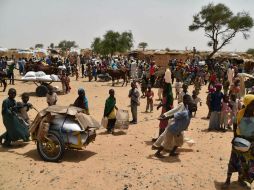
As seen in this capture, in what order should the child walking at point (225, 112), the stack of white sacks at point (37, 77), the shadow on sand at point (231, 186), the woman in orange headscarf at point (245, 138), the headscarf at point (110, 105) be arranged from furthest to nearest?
the stack of white sacks at point (37, 77), the child walking at point (225, 112), the headscarf at point (110, 105), the shadow on sand at point (231, 186), the woman in orange headscarf at point (245, 138)

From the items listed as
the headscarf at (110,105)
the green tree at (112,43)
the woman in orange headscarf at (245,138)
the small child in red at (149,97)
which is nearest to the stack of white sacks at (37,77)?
the small child in red at (149,97)

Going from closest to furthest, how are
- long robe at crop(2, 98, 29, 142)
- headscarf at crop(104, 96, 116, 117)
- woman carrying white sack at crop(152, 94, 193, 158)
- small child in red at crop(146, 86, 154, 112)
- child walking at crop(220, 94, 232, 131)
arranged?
woman carrying white sack at crop(152, 94, 193, 158) < long robe at crop(2, 98, 29, 142) < headscarf at crop(104, 96, 116, 117) < child walking at crop(220, 94, 232, 131) < small child in red at crop(146, 86, 154, 112)

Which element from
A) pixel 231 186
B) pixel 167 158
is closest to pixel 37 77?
pixel 167 158

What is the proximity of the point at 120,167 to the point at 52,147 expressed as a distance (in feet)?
4.93

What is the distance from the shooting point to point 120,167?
7.42 metres

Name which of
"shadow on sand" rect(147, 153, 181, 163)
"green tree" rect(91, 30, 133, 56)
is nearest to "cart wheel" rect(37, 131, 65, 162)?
"shadow on sand" rect(147, 153, 181, 163)

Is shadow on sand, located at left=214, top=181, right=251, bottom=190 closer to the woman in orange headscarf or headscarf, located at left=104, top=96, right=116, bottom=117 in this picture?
the woman in orange headscarf

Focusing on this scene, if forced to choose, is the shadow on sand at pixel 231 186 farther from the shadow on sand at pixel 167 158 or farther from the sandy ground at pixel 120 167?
the shadow on sand at pixel 167 158

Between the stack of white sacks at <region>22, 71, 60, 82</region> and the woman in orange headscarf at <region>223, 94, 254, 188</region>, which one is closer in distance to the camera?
the woman in orange headscarf at <region>223, 94, 254, 188</region>

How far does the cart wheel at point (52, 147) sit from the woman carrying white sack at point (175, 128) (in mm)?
2138

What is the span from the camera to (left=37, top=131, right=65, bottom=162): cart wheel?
7598 mm

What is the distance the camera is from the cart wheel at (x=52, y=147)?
24.9ft

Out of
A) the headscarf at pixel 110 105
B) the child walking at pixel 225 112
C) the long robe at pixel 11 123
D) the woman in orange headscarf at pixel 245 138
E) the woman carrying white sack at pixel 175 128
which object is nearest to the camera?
the woman in orange headscarf at pixel 245 138

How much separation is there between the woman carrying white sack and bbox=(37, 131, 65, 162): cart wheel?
2.14 metres
